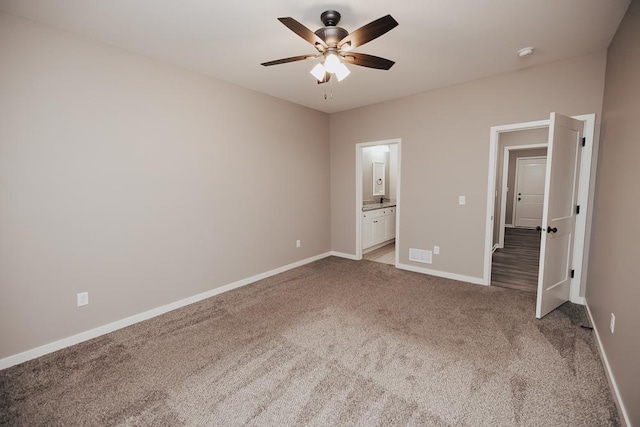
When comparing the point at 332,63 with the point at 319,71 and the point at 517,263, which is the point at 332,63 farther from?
the point at 517,263

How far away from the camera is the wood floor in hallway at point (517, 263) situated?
3.81 metres

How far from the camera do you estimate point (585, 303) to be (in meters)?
3.05

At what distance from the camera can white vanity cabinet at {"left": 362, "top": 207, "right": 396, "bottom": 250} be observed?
17.4 ft

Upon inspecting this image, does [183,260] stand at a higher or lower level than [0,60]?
lower

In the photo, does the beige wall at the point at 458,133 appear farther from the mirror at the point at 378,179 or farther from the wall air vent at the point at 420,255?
the mirror at the point at 378,179

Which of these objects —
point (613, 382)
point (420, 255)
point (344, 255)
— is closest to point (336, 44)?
point (613, 382)

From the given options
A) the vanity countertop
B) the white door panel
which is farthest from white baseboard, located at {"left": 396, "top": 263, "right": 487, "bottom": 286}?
the white door panel

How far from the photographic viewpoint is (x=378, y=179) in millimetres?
6547

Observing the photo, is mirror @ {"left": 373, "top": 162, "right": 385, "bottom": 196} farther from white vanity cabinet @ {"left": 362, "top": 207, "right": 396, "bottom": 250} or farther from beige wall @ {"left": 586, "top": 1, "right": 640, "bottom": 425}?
beige wall @ {"left": 586, "top": 1, "right": 640, "bottom": 425}

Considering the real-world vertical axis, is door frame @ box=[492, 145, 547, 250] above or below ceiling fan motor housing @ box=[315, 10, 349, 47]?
below

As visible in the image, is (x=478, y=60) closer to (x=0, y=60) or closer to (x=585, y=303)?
(x=585, y=303)

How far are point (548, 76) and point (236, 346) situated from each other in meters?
4.32

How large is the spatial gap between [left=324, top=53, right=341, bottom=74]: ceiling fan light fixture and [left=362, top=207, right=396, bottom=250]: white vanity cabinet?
3.28 m

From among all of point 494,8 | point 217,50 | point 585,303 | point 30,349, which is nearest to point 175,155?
point 217,50
